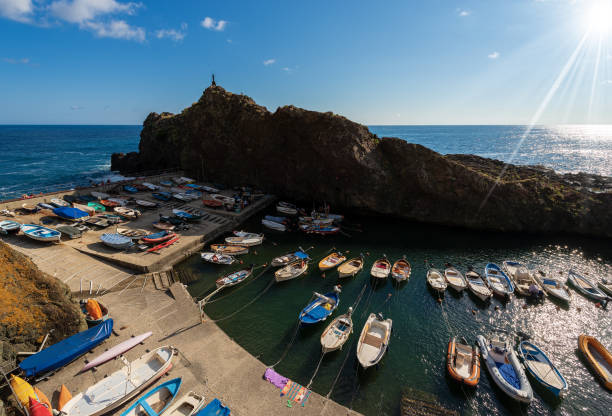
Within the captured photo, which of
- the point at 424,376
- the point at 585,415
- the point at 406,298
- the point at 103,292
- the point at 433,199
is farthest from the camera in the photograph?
the point at 433,199

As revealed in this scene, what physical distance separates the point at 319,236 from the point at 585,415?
29.2 meters

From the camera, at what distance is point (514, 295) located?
26188 mm

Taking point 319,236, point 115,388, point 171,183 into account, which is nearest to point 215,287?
point 115,388

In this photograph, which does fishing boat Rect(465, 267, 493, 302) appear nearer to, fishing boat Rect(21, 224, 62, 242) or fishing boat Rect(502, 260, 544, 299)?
fishing boat Rect(502, 260, 544, 299)

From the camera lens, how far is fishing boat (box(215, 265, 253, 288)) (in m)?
25.6

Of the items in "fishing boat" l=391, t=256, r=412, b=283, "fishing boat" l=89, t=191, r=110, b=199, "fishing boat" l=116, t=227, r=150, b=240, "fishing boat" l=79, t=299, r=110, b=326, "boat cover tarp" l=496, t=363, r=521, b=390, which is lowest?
"boat cover tarp" l=496, t=363, r=521, b=390

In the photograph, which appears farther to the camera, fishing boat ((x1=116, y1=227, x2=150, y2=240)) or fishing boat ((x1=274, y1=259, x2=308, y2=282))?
fishing boat ((x1=116, y1=227, x2=150, y2=240))

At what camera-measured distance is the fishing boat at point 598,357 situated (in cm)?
1739

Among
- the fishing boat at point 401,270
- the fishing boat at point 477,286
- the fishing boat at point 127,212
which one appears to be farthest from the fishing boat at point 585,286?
the fishing boat at point 127,212

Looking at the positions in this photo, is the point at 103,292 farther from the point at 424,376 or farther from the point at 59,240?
the point at 424,376

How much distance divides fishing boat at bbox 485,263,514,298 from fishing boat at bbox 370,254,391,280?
10729 mm

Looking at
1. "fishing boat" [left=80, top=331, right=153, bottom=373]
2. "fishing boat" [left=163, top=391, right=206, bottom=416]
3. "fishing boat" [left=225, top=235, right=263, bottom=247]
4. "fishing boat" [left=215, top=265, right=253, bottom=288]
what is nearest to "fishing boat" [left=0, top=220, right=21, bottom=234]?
"fishing boat" [left=225, top=235, right=263, bottom=247]

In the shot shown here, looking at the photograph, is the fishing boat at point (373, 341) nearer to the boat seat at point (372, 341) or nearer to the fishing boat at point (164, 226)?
the boat seat at point (372, 341)

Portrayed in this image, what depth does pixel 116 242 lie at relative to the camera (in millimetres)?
29703
